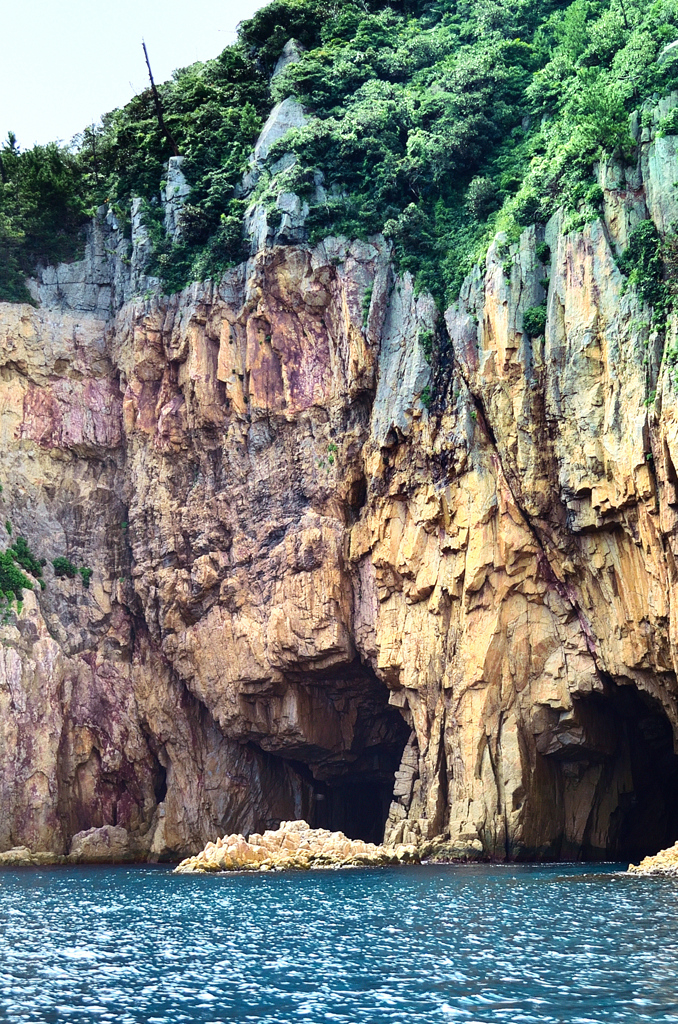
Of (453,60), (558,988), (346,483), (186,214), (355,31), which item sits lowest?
(558,988)

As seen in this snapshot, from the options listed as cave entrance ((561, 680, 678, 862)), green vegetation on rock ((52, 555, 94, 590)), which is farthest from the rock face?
green vegetation on rock ((52, 555, 94, 590))

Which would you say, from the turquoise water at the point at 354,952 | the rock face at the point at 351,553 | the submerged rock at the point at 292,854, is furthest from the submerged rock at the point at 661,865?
the submerged rock at the point at 292,854

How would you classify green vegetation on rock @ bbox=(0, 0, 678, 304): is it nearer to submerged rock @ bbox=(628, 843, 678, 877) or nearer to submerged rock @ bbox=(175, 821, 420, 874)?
submerged rock @ bbox=(628, 843, 678, 877)

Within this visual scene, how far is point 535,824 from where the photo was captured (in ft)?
113

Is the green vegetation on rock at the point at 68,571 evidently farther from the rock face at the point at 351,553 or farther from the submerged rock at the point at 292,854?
the submerged rock at the point at 292,854

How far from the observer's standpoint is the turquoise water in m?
14.0

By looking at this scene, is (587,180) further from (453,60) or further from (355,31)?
(355,31)

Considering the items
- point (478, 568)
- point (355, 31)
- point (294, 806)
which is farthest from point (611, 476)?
point (355, 31)

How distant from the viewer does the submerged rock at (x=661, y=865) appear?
28.2 metres

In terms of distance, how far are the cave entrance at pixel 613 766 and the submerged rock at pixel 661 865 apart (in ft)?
17.3

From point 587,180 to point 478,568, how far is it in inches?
515

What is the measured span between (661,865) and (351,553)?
15.9 metres

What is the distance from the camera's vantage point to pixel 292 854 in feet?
115

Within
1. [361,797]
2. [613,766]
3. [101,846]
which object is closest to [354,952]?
[613,766]
